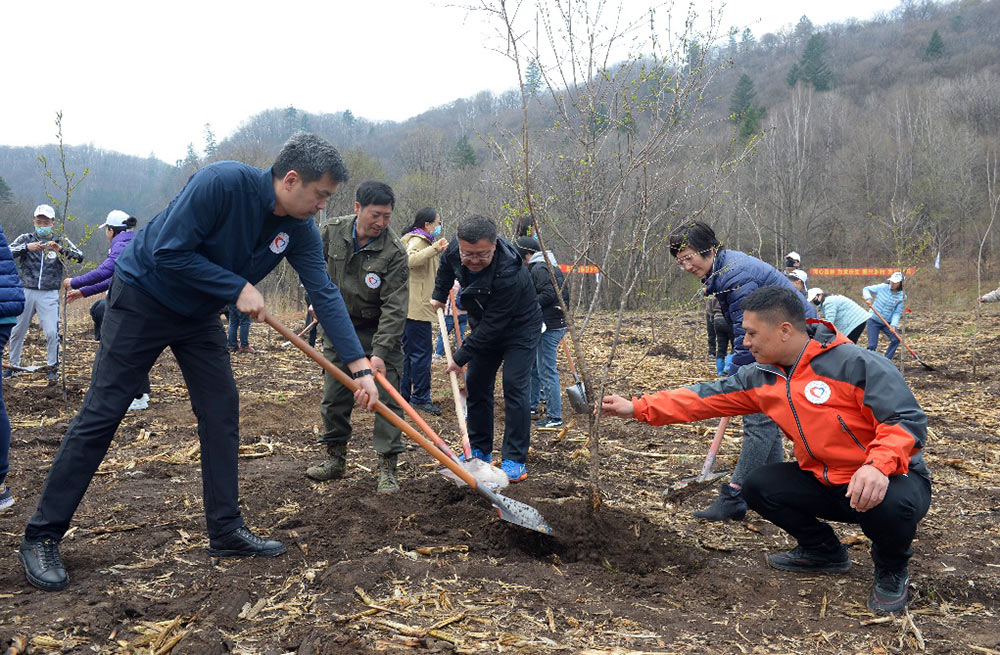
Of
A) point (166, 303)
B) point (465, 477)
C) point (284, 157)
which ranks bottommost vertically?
point (465, 477)

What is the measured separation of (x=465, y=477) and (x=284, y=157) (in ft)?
5.71

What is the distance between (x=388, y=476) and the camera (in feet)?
14.2

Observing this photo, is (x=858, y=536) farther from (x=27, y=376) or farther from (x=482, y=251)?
(x=27, y=376)

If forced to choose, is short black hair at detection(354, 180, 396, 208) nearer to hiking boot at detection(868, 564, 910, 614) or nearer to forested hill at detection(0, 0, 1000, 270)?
hiking boot at detection(868, 564, 910, 614)

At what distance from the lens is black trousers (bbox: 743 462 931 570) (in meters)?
2.84

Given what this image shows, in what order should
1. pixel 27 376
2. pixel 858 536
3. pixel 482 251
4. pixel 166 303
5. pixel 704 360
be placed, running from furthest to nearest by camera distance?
pixel 704 360 < pixel 27 376 < pixel 482 251 < pixel 858 536 < pixel 166 303

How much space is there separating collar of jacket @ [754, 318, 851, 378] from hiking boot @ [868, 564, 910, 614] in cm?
90

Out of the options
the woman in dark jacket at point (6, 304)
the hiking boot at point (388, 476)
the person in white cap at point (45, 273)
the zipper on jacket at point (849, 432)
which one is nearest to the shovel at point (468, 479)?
the hiking boot at point (388, 476)

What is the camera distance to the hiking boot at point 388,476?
168 inches

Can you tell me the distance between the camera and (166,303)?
2959mm

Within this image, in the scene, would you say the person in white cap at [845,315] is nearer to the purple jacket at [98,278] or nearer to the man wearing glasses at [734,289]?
the man wearing glasses at [734,289]

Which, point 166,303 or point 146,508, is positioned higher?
point 166,303

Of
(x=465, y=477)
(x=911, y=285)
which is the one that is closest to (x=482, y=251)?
(x=465, y=477)

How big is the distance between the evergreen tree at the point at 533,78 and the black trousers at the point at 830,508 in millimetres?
2201
